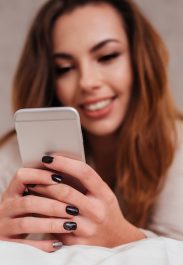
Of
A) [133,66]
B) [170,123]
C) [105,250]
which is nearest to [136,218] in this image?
[170,123]

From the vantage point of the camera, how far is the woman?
0.88m

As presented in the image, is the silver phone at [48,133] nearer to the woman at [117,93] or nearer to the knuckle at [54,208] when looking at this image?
the knuckle at [54,208]

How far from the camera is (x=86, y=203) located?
58 centimetres

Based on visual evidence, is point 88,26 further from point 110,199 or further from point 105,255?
point 105,255

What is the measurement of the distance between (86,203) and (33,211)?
0.07 meters

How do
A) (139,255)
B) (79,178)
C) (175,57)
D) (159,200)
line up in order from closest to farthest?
(139,255) → (79,178) → (159,200) → (175,57)

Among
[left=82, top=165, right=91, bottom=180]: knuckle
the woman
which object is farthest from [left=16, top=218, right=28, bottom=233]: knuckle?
the woman

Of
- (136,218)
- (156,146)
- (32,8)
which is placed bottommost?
(136,218)

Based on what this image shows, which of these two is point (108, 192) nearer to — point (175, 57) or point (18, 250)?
point (18, 250)

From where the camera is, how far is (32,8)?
1.23 m

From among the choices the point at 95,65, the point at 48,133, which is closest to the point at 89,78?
the point at 95,65

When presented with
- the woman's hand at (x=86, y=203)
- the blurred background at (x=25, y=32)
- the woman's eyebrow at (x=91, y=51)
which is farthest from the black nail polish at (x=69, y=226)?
the blurred background at (x=25, y=32)

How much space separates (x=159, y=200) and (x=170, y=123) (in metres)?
0.18

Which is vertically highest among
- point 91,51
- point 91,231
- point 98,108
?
point 91,51
